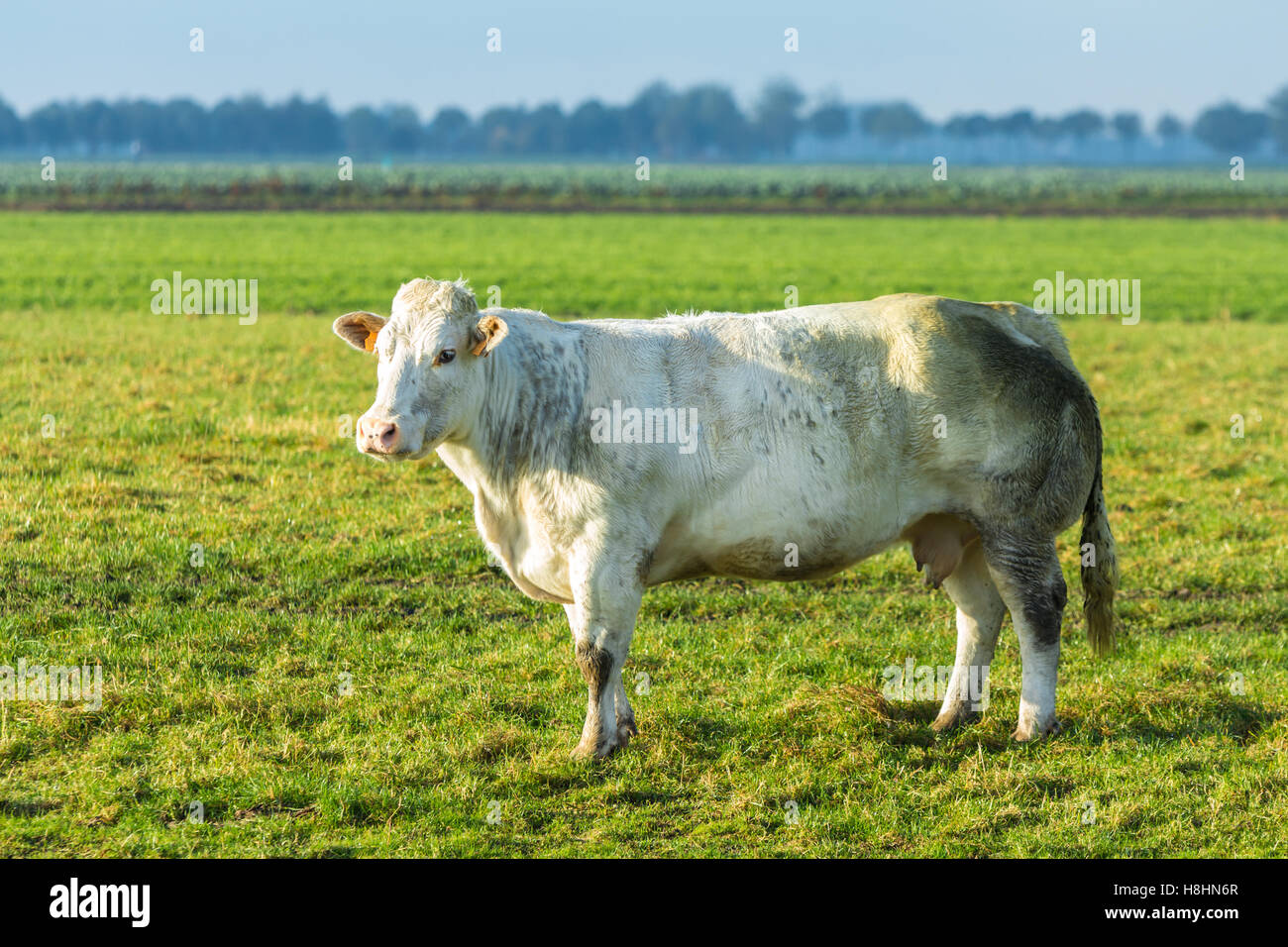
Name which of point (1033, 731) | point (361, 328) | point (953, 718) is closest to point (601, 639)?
point (361, 328)

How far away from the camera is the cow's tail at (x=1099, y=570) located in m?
7.89

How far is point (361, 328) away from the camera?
23.6 feet

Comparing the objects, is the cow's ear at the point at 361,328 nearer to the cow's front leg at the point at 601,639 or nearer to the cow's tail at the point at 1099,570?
the cow's front leg at the point at 601,639

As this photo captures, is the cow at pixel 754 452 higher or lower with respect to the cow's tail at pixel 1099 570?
higher

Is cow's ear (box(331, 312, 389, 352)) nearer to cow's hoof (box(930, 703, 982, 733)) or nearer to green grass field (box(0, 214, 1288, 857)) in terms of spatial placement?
green grass field (box(0, 214, 1288, 857))

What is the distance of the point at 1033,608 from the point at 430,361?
3.59 metres

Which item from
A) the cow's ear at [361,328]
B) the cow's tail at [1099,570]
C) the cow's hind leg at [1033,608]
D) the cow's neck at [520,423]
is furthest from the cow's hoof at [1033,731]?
the cow's ear at [361,328]

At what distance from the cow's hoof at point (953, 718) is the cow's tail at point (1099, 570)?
0.92 metres

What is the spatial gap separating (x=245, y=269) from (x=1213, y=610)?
2971 cm

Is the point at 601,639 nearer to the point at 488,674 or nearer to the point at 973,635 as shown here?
the point at 488,674

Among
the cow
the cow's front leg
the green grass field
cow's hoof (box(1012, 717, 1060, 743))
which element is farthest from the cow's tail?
the cow's front leg
